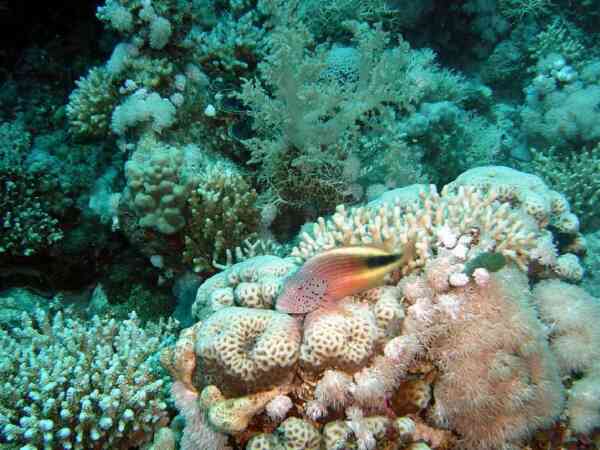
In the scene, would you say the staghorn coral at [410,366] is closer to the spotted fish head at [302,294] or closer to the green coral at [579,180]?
the spotted fish head at [302,294]

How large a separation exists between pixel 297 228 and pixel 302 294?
317 centimetres

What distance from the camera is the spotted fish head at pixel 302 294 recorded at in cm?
244

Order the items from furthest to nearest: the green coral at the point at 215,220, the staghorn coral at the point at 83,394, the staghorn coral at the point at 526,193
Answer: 1. the green coral at the point at 215,220
2. the staghorn coral at the point at 526,193
3. the staghorn coral at the point at 83,394

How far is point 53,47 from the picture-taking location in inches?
315

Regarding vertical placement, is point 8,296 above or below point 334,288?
above

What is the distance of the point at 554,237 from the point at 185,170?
13.1 feet

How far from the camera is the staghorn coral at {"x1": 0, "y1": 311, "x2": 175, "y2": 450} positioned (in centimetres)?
287

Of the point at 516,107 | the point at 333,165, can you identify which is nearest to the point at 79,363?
the point at 333,165

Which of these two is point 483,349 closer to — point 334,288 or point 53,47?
point 334,288

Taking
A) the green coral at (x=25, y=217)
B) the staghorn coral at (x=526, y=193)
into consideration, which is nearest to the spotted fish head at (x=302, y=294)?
the staghorn coral at (x=526, y=193)

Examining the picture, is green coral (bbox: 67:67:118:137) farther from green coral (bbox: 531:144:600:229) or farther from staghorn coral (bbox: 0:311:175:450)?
green coral (bbox: 531:144:600:229)

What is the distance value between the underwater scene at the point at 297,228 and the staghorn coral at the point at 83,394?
0.02 m

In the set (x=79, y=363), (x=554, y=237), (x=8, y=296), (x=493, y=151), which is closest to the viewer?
(x=79, y=363)

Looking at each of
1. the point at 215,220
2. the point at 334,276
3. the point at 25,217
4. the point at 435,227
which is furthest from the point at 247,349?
the point at 25,217
